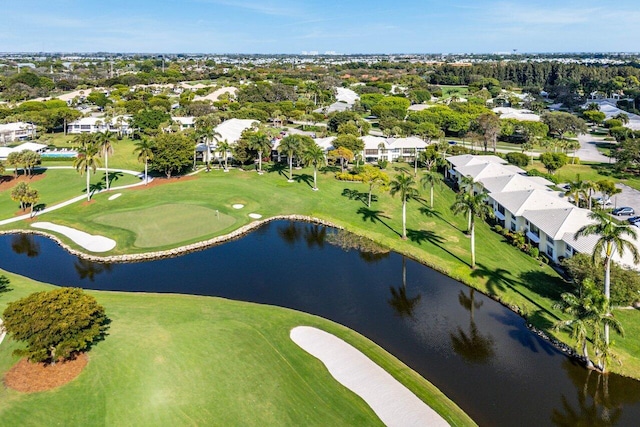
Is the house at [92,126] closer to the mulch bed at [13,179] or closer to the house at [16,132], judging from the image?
the house at [16,132]

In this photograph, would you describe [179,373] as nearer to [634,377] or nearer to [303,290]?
[303,290]

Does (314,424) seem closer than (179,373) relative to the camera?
Yes

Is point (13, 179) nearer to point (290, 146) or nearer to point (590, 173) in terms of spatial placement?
point (290, 146)

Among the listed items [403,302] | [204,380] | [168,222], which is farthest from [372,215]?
[204,380]

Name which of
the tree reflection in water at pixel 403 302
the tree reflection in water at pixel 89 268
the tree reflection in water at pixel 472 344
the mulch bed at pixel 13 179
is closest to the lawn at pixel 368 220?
the tree reflection in water at pixel 89 268

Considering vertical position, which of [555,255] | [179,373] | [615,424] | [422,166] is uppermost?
[422,166]

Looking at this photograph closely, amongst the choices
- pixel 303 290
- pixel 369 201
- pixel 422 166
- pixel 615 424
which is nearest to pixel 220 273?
pixel 303 290
